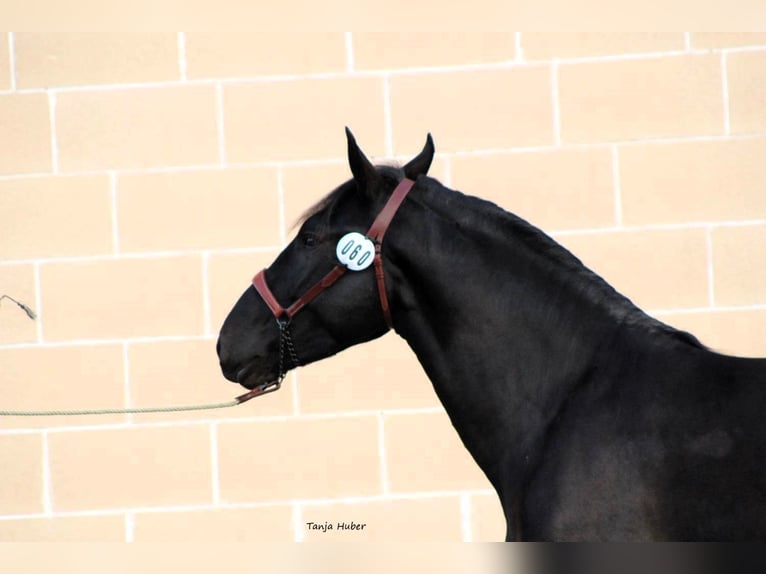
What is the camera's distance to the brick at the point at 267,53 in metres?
4.35

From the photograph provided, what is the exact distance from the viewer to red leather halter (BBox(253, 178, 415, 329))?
2.94 metres

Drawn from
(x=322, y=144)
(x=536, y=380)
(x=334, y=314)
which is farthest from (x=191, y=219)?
(x=536, y=380)

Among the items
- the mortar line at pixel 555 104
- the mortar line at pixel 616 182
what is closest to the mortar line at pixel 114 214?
the mortar line at pixel 555 104

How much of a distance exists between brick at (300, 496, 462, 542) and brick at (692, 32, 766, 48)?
2.14 m

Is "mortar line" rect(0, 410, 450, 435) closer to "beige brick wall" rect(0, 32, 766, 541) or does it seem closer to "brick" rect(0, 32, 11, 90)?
"beige brick wall" rect(0, 32, 766, 541)

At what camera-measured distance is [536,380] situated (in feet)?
9.18

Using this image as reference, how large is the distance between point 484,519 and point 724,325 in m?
1.22

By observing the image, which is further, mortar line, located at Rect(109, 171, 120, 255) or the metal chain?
mortar line, located at Rect(109, 171, 120, 255)

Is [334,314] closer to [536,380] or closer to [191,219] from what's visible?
[536,380]

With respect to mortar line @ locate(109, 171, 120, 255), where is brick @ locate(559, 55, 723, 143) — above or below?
above

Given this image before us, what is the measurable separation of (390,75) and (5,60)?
156cm

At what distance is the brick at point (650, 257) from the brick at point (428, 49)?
32.0 inches

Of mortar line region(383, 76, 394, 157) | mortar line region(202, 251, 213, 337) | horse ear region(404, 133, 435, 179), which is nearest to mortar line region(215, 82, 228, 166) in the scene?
mortar line region(202, 251, 213, 337)

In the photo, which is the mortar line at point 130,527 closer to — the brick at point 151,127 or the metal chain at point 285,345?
the brick at point 151,127
